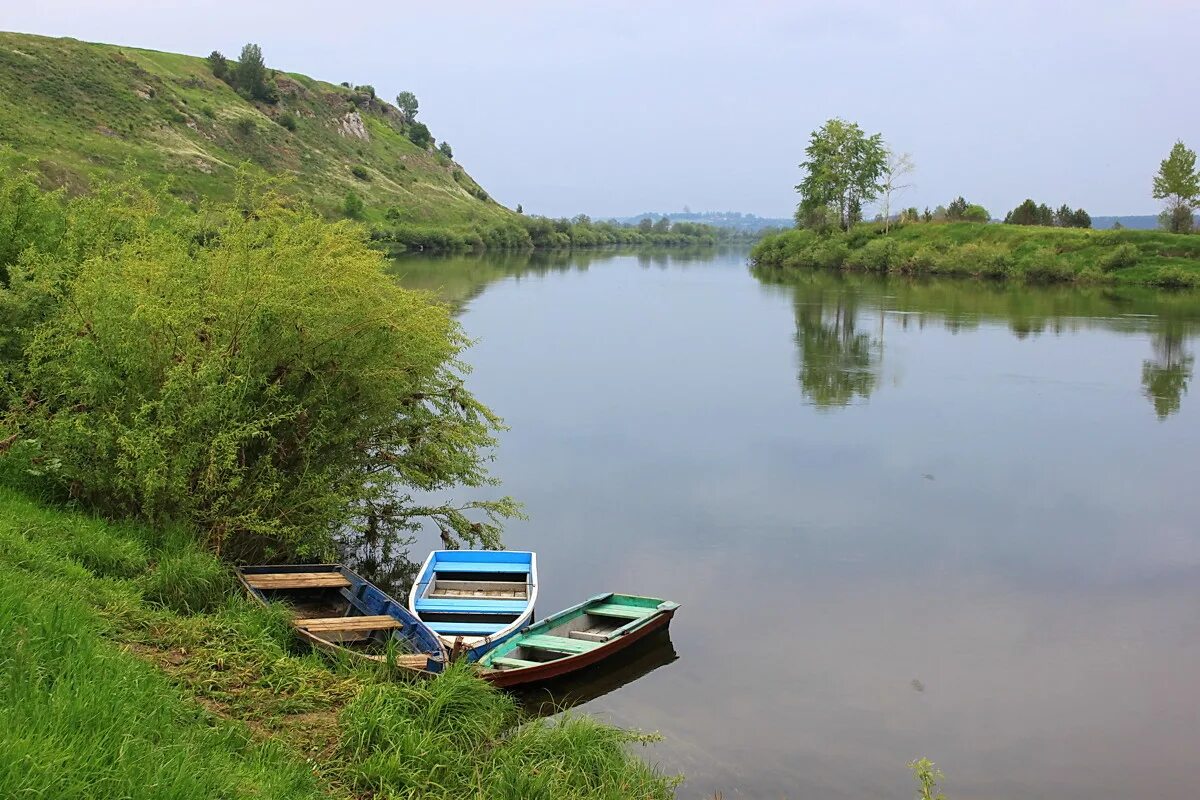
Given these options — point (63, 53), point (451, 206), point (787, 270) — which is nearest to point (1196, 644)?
point (787, 270)

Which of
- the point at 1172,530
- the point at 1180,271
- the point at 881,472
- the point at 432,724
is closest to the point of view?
the point at 432,724

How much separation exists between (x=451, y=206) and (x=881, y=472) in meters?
132

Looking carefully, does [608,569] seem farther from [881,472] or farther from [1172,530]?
[1172,530]

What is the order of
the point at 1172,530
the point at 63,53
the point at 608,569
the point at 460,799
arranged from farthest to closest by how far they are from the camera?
the point at 63,53 < the point at 1172,530 < the point at 608,569 < the point at 460,799

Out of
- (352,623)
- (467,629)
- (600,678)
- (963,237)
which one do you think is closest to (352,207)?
(963,237)

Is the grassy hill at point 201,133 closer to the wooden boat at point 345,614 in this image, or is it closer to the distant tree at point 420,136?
the distant tree at point 420,136

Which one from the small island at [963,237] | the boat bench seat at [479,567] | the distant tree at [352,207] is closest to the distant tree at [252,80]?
the distant tree at [352,207]

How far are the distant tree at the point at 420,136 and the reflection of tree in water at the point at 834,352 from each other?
12975 centimetres

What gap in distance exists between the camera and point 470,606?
12875 mm

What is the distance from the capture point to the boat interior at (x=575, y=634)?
38.9 ft

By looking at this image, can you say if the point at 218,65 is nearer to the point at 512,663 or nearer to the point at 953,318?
the point at 953,318

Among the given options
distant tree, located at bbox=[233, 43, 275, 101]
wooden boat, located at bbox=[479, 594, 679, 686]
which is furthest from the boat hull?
distant tree, located at bbox=[233, 43, 275, 101]

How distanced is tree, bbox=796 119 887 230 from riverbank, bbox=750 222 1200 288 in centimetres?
403

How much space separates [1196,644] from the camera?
13.8 meters
